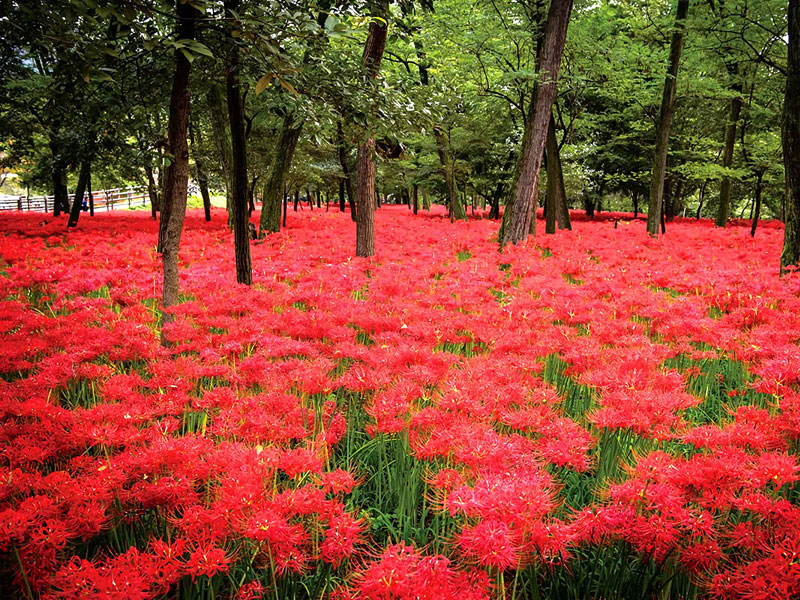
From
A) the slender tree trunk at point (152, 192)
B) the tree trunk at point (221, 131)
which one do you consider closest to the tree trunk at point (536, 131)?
the tree trunk at point (221, 131)

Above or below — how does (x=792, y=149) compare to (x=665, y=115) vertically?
below

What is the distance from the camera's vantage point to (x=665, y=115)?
12.6 metres

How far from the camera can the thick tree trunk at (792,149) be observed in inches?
258

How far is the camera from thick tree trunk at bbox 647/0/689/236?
12.0 meters

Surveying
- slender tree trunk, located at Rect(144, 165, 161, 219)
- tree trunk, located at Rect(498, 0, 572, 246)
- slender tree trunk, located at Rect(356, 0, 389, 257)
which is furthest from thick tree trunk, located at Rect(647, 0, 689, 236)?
slender tree trunk, located at Rect(144, 165, 161, 219)

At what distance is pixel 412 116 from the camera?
4062 millimetres

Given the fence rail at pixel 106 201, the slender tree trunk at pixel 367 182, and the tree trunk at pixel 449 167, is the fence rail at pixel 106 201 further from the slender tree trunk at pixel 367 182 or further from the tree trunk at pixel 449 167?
the slender tree trunk at pixel 367 182

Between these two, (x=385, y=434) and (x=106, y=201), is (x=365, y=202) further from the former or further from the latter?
(x=106, y=201)

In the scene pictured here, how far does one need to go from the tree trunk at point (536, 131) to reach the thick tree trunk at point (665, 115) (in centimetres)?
384

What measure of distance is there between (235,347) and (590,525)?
107 inches

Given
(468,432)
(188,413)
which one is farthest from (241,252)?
(468,432)

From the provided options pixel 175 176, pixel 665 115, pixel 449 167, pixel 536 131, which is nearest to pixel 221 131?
pixel 536 131

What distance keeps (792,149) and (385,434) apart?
7.70m

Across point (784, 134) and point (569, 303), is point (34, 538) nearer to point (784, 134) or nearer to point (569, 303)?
point (569, 303)
